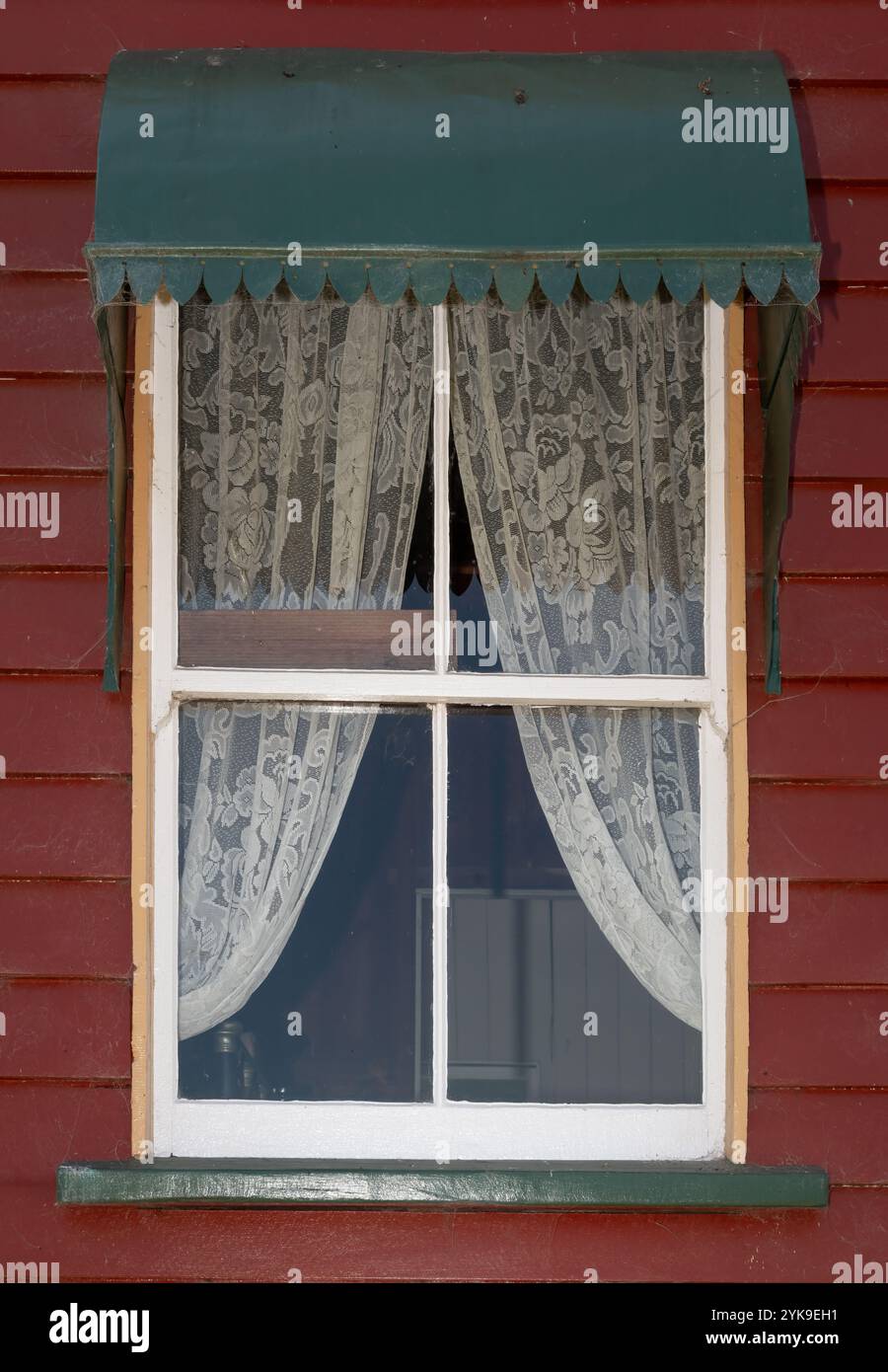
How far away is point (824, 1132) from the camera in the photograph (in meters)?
3.60

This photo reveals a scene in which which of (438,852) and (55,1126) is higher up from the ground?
(438,852)

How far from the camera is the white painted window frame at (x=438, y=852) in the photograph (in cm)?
359

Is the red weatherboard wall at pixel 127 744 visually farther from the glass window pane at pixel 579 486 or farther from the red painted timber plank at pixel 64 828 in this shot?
the glass window pane at pixel 579 486

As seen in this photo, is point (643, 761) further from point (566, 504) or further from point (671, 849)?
point (566, 504)

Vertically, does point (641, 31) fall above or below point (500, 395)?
above

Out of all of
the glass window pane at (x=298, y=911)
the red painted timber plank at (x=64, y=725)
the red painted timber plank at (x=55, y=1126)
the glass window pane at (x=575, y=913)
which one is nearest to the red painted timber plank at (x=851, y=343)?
the glass window pane at (x=575, y=913)

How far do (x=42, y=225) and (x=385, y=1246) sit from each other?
2278 mm

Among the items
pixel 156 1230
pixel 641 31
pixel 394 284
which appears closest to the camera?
pixel 394 284

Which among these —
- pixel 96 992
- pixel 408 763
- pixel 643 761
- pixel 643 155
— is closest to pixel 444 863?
pixel 408 763

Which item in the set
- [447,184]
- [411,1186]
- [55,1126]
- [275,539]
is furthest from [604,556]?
[55,1126]

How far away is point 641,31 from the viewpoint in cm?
387

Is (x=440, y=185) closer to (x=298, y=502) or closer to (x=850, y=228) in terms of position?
(x=298, y=502)

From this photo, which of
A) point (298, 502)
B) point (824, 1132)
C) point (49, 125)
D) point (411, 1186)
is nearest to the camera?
point (411, 1186)

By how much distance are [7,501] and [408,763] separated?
3.35ft
